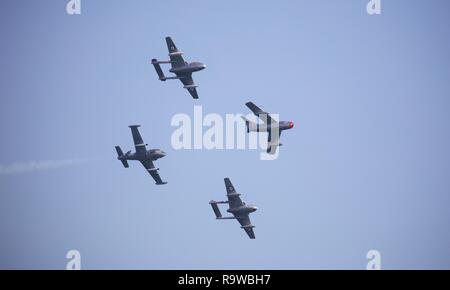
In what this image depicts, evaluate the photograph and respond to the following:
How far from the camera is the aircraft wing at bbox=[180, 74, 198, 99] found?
11969cm

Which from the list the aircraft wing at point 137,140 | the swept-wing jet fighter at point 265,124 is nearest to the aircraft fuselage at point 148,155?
the aircraft wing at point 137,140

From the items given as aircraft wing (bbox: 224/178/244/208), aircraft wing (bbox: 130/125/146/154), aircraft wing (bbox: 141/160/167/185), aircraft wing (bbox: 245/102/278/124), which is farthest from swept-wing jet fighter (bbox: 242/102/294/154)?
aircraft wing (bbox: 141/160/167/185)

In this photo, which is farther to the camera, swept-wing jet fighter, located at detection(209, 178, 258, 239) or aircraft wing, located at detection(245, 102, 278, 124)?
swept-wing jet fighter, located at detection(209, 178, 258, 239)

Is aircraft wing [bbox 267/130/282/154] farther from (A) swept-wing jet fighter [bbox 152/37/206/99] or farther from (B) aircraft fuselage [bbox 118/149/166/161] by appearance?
(B) aircraft fuselage [bbox 118/149/166/161]

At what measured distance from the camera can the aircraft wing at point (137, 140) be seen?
120562 millimetres

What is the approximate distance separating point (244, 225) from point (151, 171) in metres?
15.5

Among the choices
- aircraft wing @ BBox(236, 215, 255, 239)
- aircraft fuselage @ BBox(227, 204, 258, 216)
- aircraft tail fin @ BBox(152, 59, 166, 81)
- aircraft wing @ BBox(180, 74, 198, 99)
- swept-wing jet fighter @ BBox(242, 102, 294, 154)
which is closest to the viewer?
swept-wing jet fighter @ BBox(242, 102, 294, 154)

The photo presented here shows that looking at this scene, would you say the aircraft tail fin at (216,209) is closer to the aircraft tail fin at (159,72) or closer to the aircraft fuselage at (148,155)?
the aircraft fuselage at (148,155)

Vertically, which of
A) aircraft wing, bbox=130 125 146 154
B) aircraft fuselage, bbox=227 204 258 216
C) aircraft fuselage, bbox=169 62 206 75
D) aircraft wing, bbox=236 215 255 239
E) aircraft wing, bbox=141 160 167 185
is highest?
aircraft fuselage, bbox=169 62 206 75

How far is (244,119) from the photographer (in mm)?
115125

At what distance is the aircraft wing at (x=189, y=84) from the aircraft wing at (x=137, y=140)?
28.2 ft

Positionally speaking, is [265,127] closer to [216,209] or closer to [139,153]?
[216,209]
